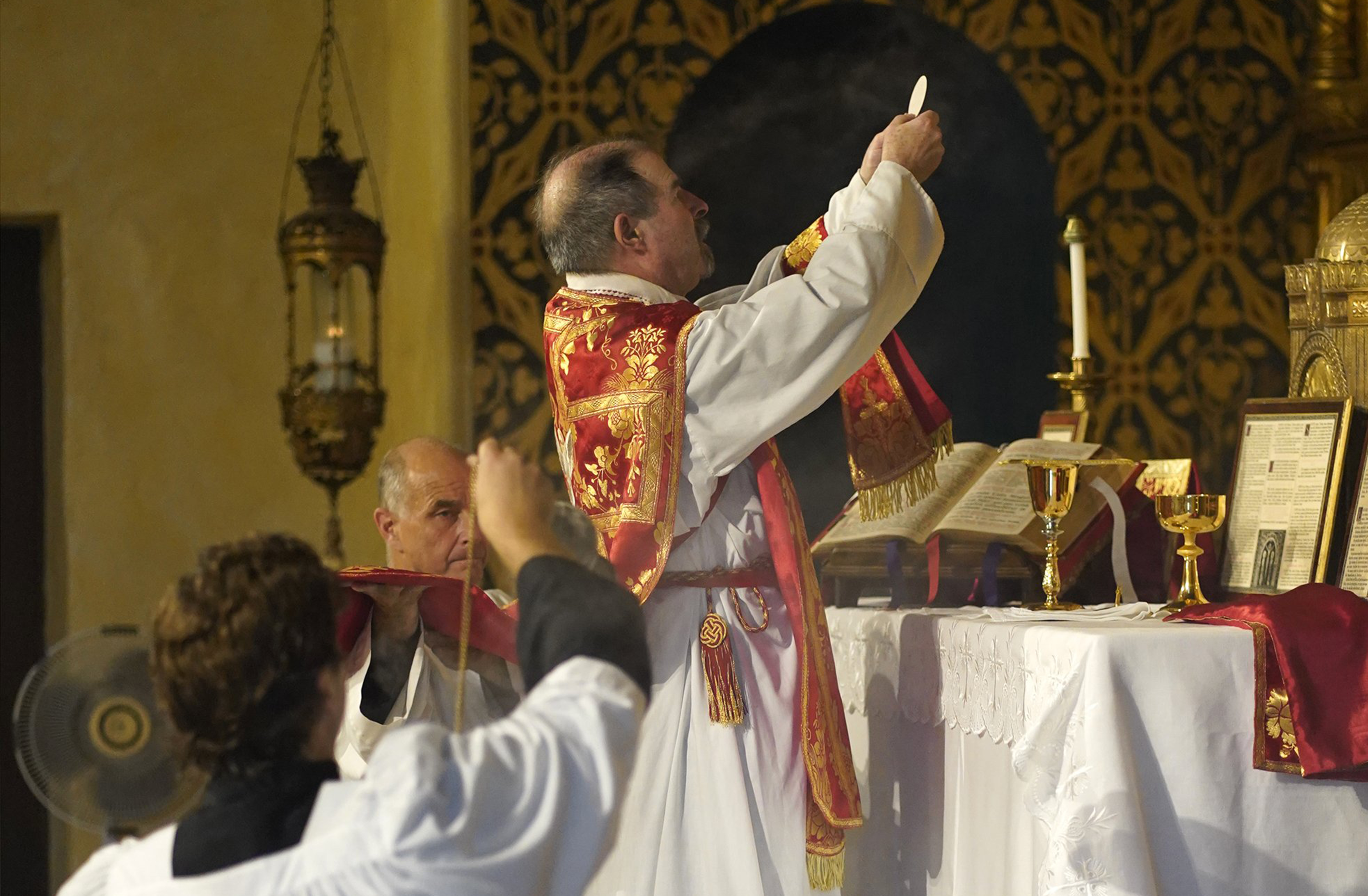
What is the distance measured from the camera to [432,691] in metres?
2.79

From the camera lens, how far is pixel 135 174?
5965 millimetres

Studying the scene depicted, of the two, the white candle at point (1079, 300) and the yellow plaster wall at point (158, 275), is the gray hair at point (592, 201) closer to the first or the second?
the white candle at point (1079, 300)

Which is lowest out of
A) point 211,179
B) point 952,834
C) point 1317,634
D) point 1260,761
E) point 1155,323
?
point 952,834

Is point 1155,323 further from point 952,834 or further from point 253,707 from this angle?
point 253,707

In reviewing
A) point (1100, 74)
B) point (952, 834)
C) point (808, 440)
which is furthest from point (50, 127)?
point (952, 834)

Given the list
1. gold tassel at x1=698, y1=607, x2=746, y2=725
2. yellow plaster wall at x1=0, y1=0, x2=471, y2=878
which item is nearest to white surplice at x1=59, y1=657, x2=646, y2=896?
gold tassel at x1=698, y1=607, x2=746, y2=725

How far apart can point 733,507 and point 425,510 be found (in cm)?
68

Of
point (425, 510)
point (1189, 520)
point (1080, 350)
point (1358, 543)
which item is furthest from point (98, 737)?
point (1080, 350)

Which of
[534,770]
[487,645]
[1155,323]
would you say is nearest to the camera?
[534,770]

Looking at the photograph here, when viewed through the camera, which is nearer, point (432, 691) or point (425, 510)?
point (432, 691)

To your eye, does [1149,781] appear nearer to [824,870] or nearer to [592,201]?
[824,870]

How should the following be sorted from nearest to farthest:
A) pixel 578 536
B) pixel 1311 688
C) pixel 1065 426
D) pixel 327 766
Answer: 1. pixel 327 766
2. pixel 578 536
3. pixel 1311 688
4. pixel 1065 426

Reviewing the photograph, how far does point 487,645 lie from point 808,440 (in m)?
2.76

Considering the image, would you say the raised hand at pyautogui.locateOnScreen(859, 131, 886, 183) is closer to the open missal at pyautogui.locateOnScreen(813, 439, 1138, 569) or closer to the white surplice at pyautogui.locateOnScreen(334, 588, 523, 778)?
the open missal at pyautogui.locateOnScreen(813, 439, 1138, 569)
